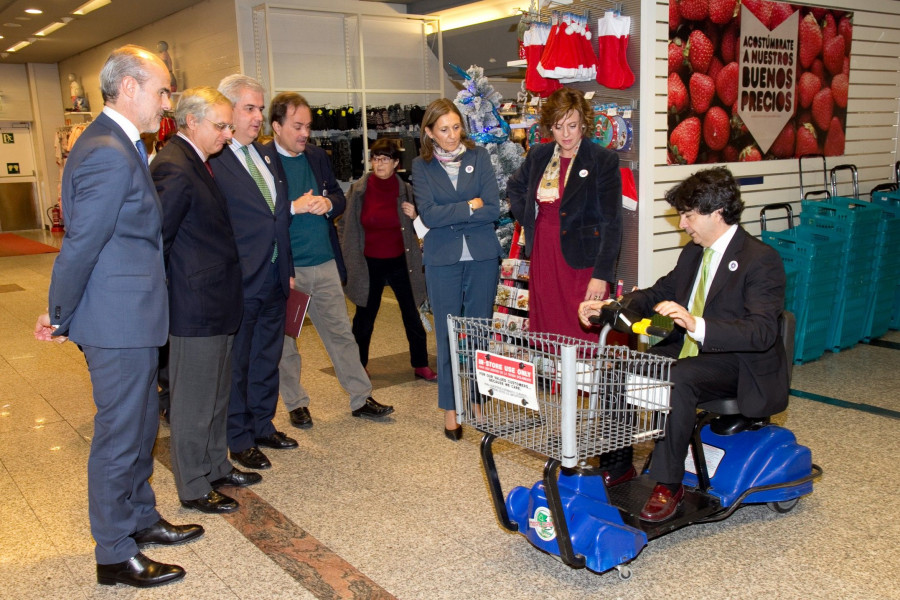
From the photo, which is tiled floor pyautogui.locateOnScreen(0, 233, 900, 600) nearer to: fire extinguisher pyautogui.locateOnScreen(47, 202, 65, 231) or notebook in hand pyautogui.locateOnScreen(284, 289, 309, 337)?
notebook in hand pyautogui.locateOnScreen(284, 289, 309, 337)

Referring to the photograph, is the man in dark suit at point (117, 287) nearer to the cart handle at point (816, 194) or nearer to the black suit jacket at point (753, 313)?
the black suit jacket at point (753, 313)

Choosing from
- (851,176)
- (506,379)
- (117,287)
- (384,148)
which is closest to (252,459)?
(117,287)

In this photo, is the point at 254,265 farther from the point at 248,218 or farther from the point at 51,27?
the point at 51,27

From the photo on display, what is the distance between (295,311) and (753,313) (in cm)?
221

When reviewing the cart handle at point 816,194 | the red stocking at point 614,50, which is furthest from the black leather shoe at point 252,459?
the cart handle at point 816,194

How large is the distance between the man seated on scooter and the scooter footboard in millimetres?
205

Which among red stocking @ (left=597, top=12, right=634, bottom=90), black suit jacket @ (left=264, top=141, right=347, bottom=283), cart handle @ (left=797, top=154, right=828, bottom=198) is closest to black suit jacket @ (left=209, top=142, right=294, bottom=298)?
black suit jacket @ (left=264, top=141, right=347, bottom=283)

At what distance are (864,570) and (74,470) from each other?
11.6 feet

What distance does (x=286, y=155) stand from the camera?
4012 mm

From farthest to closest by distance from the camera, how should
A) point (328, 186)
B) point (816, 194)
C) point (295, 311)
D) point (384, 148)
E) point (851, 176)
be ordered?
point (851, 176), point (816, 194), point (384, 148), point (328, 186), point (295, 311)

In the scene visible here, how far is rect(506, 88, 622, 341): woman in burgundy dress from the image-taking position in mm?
3586

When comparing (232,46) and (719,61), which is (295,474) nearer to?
(719,61)

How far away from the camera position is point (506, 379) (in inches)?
94.7

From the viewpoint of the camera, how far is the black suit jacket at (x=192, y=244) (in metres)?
2.92
